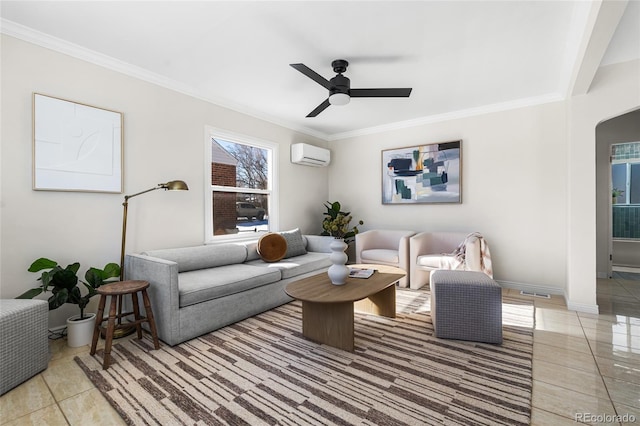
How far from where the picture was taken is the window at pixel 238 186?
3748 mm

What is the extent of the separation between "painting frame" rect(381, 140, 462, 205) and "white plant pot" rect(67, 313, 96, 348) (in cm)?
415

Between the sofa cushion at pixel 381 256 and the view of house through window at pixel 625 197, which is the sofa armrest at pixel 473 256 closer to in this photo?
the sofa cushion at pixel 381 256

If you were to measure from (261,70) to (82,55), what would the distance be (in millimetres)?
1588

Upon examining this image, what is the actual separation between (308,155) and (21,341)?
3911mm

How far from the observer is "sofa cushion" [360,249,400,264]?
4066mm

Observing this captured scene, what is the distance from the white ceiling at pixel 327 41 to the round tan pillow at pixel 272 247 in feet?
6.02

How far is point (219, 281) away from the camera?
270cm

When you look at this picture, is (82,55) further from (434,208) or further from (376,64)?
(434,208)

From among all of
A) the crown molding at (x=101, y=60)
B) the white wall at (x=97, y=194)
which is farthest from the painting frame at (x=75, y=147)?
the crown molding at (x=101, y=60)

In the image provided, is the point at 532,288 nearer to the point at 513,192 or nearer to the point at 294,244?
the point at 513,192

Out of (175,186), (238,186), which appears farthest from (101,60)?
(238,186)

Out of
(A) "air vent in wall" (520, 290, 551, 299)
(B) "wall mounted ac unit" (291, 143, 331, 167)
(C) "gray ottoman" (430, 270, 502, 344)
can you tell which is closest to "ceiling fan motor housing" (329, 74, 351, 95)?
(C) "gray ottoman" (430, 270, 502, 344)

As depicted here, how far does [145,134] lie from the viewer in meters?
3.05

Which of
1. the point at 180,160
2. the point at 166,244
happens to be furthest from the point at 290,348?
the point at 180,160
